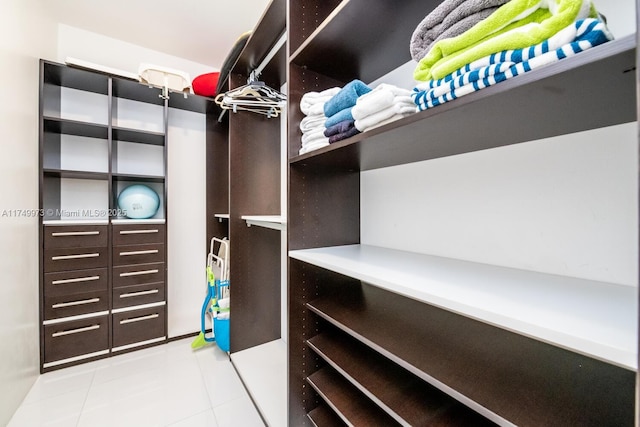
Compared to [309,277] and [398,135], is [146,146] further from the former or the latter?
[398,135]

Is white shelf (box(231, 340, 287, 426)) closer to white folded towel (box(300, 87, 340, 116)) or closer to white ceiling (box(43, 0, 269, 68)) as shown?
white folded towel (box(300, 87, 340, 116))

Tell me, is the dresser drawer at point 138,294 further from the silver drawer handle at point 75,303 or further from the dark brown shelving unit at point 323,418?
the dark brown shelving unit at point 323,418

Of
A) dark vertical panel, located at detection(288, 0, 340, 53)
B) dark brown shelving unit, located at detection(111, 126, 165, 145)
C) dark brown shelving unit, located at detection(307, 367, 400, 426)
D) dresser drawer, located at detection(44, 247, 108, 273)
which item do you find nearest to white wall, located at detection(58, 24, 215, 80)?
dark brown shelving unit, located at detection(111, 126, 165, 145)

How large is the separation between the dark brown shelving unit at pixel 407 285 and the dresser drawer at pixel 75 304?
5.61 feet

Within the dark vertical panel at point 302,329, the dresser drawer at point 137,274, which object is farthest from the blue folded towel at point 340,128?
the dresser drawer at point 137,274

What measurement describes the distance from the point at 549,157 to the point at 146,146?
8.80ft

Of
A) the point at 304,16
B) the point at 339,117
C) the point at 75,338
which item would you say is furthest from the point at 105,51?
the point at 339,117

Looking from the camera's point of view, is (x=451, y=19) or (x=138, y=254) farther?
(x=138, y=254)

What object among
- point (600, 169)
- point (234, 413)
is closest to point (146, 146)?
point (234, 413)

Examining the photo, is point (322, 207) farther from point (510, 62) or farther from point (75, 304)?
point (75, 304)

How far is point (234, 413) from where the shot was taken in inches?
54.3

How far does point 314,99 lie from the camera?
94 centimetres

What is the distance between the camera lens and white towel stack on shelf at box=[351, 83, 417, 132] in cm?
63

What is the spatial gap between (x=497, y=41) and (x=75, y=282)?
2546 millimetres
